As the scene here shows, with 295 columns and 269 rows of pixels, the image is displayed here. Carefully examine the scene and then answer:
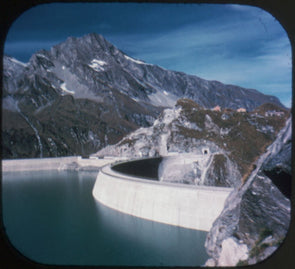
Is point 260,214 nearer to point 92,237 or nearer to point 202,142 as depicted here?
point 92,237

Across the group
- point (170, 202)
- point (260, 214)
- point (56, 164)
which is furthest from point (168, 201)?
point (56, 164)

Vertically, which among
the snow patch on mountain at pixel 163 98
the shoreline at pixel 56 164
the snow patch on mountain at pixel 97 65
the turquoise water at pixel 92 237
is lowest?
the shoreline at pixel 56 164

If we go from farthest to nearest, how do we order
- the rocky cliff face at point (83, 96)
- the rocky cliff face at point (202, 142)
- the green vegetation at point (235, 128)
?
1. the rocky cliff face at point (83, 96)
2. the green vegetation at point (235, 128)
3. the rocky cliff face at point (202, 142)

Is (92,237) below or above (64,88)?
below

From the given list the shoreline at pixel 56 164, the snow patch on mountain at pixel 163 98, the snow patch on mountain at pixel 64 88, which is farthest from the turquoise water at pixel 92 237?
the snow patch on mountain at pixel 163 98

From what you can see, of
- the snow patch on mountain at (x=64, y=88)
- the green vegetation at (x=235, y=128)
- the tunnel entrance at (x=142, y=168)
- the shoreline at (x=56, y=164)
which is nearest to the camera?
the tunnel entrance at (x=142, y=168)

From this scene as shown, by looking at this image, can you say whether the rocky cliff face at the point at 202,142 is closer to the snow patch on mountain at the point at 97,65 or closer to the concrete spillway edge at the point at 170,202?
the concrete spillway edge at the point at 170,202

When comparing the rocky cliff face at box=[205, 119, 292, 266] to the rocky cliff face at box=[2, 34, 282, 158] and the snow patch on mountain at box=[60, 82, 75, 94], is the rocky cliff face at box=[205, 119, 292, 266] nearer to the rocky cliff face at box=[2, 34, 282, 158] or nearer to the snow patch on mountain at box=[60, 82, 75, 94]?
the rocky cliff face at box=[2, 34, 282, 158]

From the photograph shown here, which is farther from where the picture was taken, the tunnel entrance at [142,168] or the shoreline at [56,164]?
the shoreline at [56,164]
